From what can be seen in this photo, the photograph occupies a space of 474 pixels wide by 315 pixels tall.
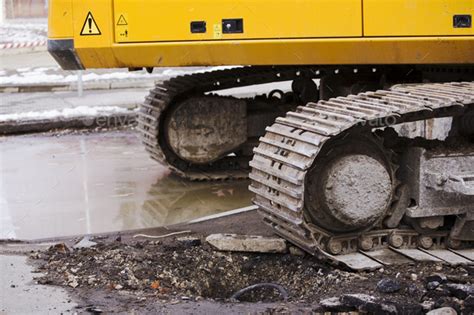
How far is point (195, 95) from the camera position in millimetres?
9812

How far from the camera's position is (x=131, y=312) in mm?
5555

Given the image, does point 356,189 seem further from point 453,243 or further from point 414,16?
point 414,16

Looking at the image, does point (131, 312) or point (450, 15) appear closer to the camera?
point (131, 312)

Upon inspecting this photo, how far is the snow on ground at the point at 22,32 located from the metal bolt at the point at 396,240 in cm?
2202

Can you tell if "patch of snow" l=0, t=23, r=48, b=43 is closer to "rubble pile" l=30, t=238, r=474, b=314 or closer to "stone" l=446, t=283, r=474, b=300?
"rubble pile" l=30, t=238, r=474, b=314

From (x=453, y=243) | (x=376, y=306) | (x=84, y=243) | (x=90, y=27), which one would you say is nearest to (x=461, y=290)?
(x=376, y=306)

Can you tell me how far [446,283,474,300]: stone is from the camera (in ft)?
18.5

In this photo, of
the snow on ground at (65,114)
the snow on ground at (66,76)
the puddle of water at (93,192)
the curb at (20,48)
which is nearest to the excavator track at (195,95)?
the puddle of water at (93,192)

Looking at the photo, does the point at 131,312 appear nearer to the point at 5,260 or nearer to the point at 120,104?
the point at 5,260

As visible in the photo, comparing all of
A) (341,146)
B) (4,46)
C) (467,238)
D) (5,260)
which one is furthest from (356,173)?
(4,46)

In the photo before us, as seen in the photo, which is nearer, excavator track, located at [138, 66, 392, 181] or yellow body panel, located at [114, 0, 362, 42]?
yellow body panel, located at [114, 0, 362, 42]

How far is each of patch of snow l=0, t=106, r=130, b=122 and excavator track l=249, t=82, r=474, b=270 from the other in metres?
6.72

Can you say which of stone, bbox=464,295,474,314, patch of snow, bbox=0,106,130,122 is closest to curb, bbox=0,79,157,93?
patch of snow, bbox=0,106,130,122

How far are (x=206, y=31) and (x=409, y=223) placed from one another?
2.19m
